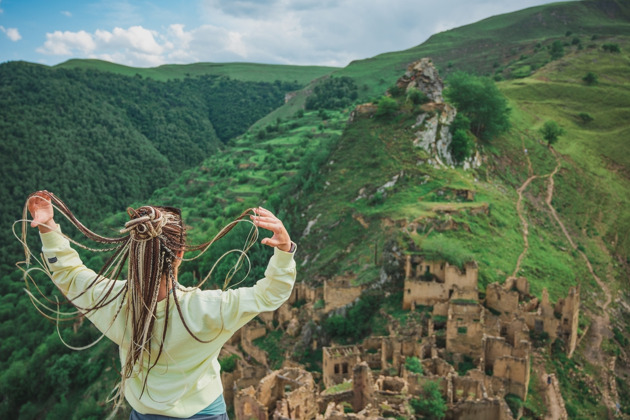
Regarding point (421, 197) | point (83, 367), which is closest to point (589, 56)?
point (421, 197)

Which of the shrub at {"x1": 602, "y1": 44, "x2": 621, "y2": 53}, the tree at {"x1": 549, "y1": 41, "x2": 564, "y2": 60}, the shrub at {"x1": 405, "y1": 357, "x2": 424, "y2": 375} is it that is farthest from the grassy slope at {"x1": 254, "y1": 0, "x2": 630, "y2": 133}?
the shrub at {"x1": 405, "y1": 357, "x2": 424, "y2": 375}

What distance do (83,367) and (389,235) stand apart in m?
33.1

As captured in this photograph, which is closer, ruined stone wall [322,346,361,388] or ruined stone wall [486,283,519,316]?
ruined stone wall [322,346,361,388]

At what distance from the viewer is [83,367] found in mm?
47875

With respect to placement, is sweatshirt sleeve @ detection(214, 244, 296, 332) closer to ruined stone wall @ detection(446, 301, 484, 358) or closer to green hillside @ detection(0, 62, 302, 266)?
ruined stone wall @ detection(446, 301, 484, 358)

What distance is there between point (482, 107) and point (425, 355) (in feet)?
137

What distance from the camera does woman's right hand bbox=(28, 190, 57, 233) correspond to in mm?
3480

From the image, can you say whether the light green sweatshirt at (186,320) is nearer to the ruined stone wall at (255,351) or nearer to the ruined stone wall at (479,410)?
the ruined stone wall at (479,410)

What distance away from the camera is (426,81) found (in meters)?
59.2

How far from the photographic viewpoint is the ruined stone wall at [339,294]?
31.3 m

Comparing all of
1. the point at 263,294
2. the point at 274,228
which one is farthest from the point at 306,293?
the point at 274,228

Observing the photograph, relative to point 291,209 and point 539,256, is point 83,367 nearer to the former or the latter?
point 291,209

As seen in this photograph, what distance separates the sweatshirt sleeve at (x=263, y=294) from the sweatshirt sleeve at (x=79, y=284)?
842mm

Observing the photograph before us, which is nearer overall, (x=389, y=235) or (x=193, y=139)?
(x=389, y=235)
